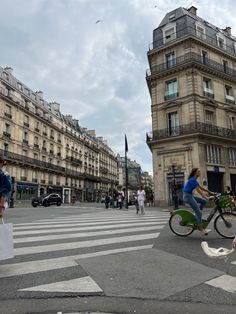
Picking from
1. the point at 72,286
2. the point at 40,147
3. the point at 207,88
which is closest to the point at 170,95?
the point at 207,88

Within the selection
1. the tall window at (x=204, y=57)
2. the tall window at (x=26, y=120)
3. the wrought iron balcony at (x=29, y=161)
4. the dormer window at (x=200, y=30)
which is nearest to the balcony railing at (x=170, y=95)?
the tall window at (x=204, y=57)

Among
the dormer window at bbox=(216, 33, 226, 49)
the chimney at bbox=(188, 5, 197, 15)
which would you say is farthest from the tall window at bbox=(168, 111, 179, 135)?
the chimney at bbox=(188, 5, 197, 15)

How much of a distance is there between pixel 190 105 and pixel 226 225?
72.9 ft

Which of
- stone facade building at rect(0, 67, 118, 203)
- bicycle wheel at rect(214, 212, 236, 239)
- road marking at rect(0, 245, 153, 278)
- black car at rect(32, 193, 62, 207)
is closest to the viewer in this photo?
road marking at rect(0, 245, 153, 278)

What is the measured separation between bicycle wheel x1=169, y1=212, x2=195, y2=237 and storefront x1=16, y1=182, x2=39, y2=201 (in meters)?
40.9

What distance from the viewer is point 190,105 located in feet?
90.3

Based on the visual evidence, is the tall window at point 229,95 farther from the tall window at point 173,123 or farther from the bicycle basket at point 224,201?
the bicycle basket at point 224,201

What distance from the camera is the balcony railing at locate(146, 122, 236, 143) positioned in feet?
88.1

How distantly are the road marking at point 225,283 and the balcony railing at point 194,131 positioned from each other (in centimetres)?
2372

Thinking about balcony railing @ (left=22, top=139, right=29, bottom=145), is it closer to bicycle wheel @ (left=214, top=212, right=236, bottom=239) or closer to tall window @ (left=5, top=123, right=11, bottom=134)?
tall window @ (left=5, top=123, right=11, bottom=134)

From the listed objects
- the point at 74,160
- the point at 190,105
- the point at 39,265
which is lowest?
the point at 39,265

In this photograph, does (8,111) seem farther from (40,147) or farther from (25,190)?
(25,190)

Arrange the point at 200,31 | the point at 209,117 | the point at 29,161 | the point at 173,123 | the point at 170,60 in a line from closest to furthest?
the point at 209,117 → the point at 173,123 → the point at 170,60 → the point at 200,31 → the point at 29,161

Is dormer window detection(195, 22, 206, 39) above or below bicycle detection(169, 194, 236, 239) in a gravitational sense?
above
